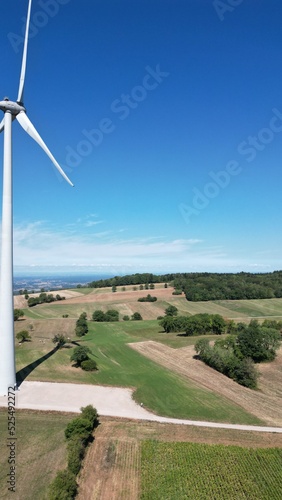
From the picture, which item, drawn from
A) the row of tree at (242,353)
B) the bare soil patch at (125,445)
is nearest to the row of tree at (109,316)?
the row of tree at (242,353)

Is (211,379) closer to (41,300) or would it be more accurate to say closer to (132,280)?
(41,300)

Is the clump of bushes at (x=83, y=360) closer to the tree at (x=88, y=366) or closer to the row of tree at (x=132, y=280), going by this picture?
the tree at (x=88, y=366)

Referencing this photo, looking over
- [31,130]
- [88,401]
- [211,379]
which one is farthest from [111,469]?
[31,130]

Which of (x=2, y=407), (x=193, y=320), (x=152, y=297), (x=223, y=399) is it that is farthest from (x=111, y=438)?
(x=152, y=297)

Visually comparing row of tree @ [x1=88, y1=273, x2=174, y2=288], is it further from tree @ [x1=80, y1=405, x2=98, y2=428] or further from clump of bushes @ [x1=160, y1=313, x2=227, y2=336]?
tree @ [x1=80, y1=405, x2=98, y2=428]

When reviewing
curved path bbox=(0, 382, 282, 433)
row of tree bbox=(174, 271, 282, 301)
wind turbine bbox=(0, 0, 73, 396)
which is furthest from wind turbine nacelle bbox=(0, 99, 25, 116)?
row of tree bbox=(174, 271, 282, 301)

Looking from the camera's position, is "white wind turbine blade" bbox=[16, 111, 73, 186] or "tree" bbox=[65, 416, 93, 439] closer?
"tree" bbox=[65, 416, 93, 439]

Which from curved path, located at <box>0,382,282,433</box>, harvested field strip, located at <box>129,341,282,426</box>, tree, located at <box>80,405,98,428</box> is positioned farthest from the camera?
harvested field strip, located at <box>129,341,282,426</box>

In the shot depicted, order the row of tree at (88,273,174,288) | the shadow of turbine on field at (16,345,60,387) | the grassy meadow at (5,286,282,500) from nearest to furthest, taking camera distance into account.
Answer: the grassy meadow at (5,286,282,500) < the shadow of turbine on field at (16,345,60,387) < the row of tree at (88,273,174,288)
